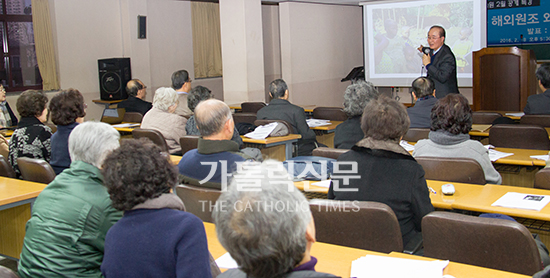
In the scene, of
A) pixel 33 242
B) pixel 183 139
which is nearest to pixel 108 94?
pixel 183 139

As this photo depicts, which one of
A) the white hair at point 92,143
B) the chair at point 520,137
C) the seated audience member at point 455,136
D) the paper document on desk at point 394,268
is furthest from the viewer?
the chair at point 520,137

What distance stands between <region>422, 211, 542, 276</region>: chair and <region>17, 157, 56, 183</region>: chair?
2.31 metres

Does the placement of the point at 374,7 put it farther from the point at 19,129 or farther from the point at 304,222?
the point at 304,222

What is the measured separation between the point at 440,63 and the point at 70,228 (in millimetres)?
4798

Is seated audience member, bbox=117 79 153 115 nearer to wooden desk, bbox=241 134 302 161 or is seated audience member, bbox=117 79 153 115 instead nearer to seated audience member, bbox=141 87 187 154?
seated audience member, bbox=141 87 187 154

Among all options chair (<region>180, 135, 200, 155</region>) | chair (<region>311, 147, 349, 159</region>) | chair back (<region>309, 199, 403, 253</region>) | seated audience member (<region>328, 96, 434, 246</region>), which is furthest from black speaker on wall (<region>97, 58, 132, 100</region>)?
chair back (<region>309, 199, 403, 253</region>)

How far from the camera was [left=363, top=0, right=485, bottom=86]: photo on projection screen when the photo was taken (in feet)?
26.2

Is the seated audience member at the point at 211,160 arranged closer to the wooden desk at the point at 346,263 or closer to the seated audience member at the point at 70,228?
the wooden desk at the point at 346,263

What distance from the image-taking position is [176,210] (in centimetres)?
155

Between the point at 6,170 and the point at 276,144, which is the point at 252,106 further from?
the point at 6,170

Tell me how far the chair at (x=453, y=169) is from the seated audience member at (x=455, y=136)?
0.17 metres

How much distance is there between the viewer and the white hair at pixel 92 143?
1.94 meters

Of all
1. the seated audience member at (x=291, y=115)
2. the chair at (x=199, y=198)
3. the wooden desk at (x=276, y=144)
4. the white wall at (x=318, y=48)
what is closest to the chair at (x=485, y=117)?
the seated audience member at (x=291, y=115)

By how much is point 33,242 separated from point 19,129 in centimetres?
218
